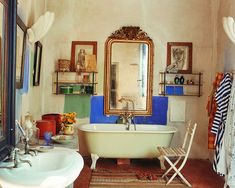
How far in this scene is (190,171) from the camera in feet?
15.6

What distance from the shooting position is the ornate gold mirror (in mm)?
5391

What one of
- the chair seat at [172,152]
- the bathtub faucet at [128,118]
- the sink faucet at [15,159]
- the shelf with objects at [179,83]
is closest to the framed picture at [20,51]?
the sink faucet at [15,159]

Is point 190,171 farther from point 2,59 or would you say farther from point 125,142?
point 2,59

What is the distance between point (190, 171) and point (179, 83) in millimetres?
1527

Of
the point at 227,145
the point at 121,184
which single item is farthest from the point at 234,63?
the point at 121,184

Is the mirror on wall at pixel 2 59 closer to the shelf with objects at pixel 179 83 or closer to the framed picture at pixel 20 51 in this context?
the framed picture at pixel 20 51

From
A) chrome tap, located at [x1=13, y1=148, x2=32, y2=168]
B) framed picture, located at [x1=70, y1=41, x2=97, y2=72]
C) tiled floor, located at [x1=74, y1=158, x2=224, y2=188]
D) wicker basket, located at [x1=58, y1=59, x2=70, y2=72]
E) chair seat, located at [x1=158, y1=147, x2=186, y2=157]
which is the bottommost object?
tiled floor, located at [x1=74, y1=158, x2=224, y2=188]

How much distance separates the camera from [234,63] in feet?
14.6

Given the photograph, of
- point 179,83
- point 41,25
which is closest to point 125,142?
point 179,83

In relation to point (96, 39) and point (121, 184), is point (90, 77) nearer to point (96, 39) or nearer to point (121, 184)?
point (96, 39)

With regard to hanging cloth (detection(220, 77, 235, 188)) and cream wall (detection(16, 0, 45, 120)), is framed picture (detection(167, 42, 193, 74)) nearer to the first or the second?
hanging cloth (detection(220, 77, 235, 188))

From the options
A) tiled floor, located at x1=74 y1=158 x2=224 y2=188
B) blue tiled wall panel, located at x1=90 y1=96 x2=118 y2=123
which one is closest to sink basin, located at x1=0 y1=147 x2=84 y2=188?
tiled floor, located at x1=74 y1=158 x2=224 y2=188

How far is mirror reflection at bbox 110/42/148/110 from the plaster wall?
0.68 ft

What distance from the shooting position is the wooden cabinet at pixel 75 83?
17.4ft
